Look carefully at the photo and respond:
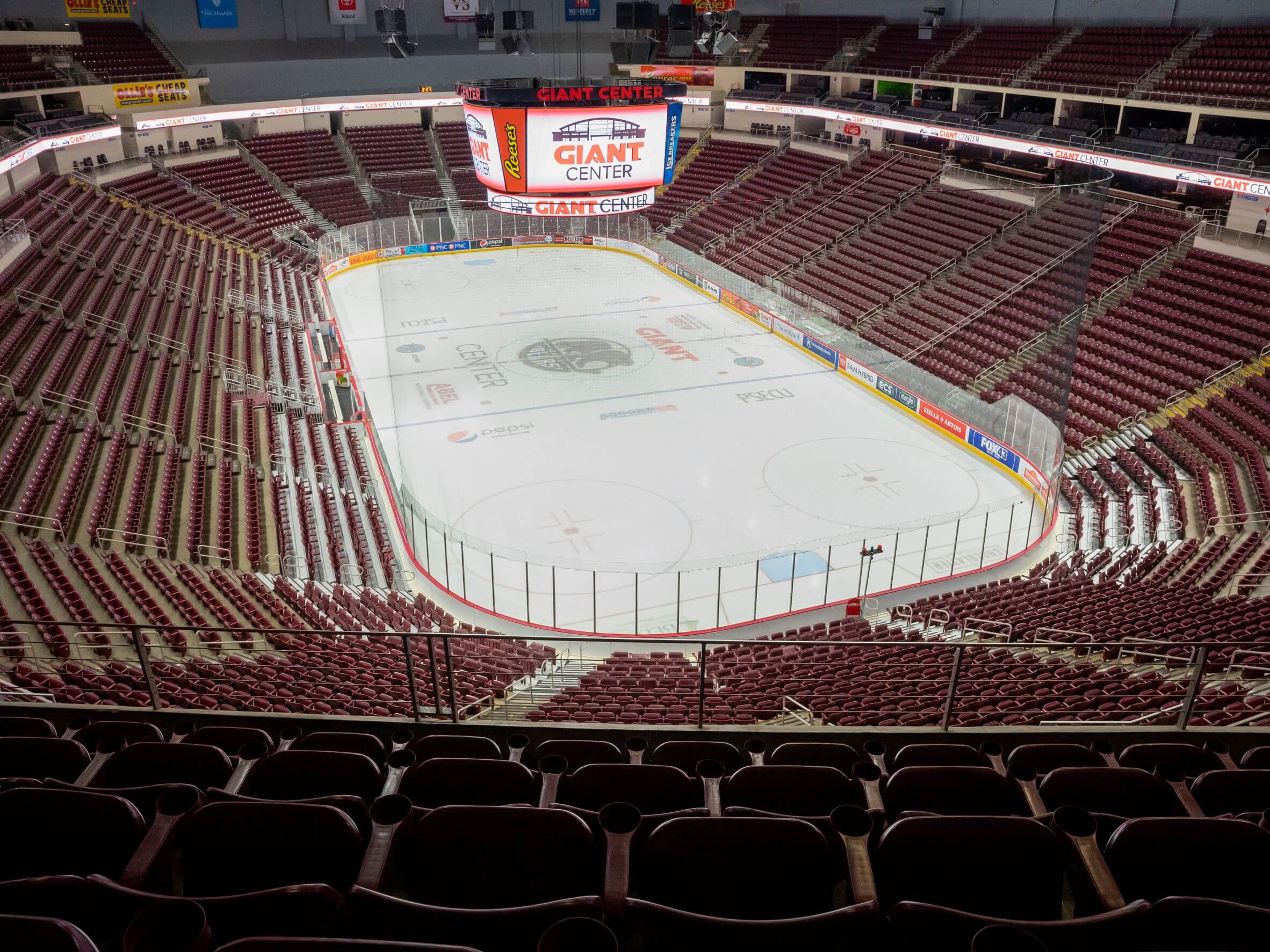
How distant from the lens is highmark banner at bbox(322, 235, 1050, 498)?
20.8 meters

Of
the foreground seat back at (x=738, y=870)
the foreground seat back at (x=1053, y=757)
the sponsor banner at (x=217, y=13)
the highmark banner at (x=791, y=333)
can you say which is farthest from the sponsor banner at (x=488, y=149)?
the sponsor banner at (x=217, y=13)

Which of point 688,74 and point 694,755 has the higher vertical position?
point 688,74

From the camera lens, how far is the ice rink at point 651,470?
16.6m

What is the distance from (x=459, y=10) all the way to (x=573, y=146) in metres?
27.9

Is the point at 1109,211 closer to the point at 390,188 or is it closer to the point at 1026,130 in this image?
the point at 1026,130

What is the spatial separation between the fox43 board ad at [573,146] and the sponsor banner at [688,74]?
3038 centimetres

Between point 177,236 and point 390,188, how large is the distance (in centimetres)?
1287

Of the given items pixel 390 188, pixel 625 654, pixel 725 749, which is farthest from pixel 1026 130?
pixel 725 749

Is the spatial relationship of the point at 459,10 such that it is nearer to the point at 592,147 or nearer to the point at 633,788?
the point at 592,147

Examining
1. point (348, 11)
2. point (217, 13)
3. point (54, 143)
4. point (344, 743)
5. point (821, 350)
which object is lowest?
Answer: point (821, 350)

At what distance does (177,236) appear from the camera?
111 feet

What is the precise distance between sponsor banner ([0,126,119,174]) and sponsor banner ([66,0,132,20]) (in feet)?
16.2

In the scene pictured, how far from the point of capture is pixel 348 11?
136 feet

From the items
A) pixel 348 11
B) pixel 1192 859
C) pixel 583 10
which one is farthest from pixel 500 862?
pixel 348 11
